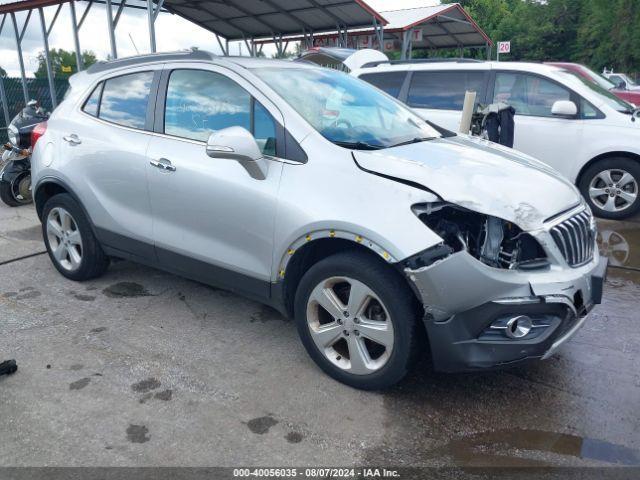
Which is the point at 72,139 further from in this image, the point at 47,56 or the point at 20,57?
the point at 20,57

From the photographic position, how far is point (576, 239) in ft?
9.41

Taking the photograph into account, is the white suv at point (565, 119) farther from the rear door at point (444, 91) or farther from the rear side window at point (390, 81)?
the rear side window at point (390, 81)

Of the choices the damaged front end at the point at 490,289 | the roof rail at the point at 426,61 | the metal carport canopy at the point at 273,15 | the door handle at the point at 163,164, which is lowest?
the damaged front end at the point at 490,289

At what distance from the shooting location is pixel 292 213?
3008 mm

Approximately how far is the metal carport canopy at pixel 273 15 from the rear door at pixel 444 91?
7.95 m

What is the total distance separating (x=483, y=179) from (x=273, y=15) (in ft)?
49.6

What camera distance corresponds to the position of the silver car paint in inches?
104

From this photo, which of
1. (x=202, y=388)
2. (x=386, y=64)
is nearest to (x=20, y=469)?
(x=202, y=388)

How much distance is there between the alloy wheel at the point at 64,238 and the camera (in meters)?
4.44

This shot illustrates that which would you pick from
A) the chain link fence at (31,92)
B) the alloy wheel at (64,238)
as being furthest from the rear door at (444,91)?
the chain link fence at (31,92)

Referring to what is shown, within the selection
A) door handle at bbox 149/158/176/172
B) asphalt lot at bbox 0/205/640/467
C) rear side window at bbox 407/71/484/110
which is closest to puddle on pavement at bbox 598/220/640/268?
asphalt lot at bbox 0/205/640/467

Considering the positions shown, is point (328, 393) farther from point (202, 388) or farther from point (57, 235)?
point (57, 235)

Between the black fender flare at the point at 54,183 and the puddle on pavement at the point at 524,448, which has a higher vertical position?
the black fender flare at the point at 54,183

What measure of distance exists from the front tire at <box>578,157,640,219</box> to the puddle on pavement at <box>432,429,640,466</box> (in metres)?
4.54
